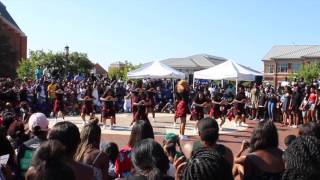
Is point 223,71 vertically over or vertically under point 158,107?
over

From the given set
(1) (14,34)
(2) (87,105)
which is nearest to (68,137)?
(2) (87,105)

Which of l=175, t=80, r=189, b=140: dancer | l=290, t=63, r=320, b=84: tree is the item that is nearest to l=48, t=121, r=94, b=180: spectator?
l=175, t=80, r=189, b=140: dancer

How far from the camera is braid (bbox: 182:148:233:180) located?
2.52 metres

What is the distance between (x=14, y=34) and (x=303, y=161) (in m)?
61.4

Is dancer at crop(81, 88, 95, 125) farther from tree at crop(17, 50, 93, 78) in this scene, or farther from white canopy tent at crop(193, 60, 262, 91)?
tree at crop(17, 50, 93, 78)

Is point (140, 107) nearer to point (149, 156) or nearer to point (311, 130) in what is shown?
point (311, 130)

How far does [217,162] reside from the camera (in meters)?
2.59

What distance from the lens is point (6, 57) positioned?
50.6 meters

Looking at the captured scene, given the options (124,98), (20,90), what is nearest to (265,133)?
(20,90)

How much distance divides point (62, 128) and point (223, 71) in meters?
19.1

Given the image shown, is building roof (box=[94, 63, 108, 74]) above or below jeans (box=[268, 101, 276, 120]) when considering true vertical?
above

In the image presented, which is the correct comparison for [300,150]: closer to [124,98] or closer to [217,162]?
[217,162]

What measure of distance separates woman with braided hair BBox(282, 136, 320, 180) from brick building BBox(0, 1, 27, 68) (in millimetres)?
57789

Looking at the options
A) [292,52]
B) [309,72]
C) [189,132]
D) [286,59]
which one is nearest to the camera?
[189,132]
